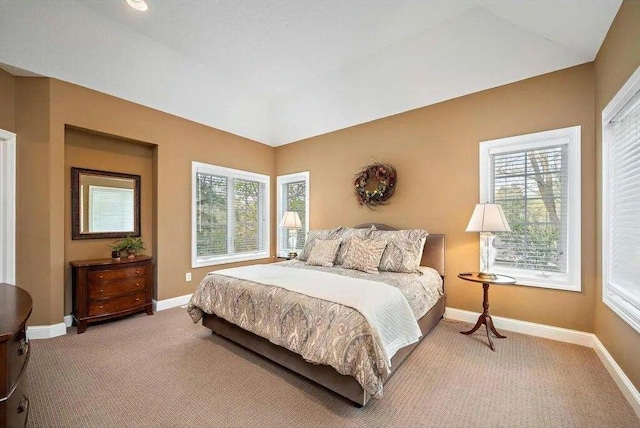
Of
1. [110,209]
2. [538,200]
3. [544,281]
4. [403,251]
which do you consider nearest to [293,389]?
[403,251]

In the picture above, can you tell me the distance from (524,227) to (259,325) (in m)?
3.10

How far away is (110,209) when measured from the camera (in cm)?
370

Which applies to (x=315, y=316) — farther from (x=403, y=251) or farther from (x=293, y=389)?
(x=403, y=251)

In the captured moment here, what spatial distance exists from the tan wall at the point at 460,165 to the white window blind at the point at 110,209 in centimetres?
300

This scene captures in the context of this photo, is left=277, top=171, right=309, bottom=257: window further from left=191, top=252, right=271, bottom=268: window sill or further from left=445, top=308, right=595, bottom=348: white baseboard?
left=445, top=308, right=595, bottom=348: white baseboard

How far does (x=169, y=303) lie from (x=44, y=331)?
4.29ft

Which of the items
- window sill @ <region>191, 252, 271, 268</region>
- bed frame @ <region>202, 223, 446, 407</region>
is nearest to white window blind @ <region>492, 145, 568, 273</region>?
bed frame @ <region>202, 223, 446, 407</region>

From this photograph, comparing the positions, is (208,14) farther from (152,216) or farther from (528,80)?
(528,80)

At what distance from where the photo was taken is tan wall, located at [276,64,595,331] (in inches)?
110

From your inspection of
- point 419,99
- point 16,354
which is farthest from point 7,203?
point 419,99

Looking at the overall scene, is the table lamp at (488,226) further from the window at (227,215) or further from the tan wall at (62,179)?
the tan wall at (62,179)

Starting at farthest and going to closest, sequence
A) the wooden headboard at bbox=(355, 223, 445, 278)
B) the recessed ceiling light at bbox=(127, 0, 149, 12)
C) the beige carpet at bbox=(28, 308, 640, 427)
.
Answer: the wooden headboard at bbox=(355, 223, 445, 278) < the recessed ceiling light at bbox=(127, 0, 149, 12) < the beige carpet at bbox=(28, 308, 640, 427)

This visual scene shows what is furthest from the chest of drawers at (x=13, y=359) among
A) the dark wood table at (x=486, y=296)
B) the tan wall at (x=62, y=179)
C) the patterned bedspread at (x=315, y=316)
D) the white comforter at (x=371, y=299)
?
the dark wood table at (x=486, y=296)

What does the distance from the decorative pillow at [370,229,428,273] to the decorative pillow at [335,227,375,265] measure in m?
0.37
